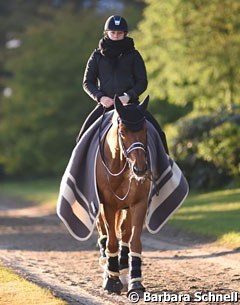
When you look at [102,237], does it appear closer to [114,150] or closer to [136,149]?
[114,150]

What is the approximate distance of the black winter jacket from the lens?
10523 mm

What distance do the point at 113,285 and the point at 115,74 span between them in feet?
8.47

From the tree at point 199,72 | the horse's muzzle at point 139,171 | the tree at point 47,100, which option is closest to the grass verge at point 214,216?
the tree at point 199,72

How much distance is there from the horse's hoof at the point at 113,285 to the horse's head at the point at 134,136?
1416 mm

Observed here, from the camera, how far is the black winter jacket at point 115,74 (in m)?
10.5

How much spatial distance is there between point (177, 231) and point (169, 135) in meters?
8.70

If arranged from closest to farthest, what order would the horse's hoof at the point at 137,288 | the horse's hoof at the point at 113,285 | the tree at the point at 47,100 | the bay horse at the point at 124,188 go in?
the bay horse at the point at 124,188 → the horse's hoof at the point at 137,288 → the horse's hoof at the point at 113,285 → the tree at the point at 47,100

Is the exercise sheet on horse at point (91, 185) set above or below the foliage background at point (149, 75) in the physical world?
below

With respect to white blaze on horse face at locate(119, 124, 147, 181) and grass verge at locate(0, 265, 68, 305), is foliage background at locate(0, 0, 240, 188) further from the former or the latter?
white blaze on horse face at locate(119, 124, 147, 181)

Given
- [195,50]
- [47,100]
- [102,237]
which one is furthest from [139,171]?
[47,100]

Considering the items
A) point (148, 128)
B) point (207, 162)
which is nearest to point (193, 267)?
point (148, 128)

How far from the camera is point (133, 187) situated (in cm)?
952

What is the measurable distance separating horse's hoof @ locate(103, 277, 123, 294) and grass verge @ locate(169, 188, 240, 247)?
4.36 meters

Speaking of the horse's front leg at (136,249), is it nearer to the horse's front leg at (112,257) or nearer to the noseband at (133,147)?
the horse's front leg at (112,257)
